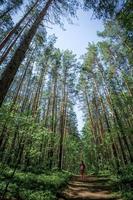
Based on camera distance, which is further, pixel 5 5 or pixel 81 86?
pixel 81 86

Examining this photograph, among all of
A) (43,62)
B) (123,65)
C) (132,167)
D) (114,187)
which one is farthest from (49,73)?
(114,187)

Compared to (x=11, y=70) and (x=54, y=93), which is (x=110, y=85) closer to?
(x=54, y=93)

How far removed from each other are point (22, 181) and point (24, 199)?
3.17 m

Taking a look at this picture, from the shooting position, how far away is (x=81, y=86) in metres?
30.3

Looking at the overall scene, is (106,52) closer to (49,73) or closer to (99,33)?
(99,33)

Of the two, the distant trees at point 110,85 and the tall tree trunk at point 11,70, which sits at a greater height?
the tall tree trunk at point 11,70

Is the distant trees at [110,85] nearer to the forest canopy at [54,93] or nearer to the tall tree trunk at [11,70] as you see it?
the forest canopy at [54,93]

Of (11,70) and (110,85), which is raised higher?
(11,70)

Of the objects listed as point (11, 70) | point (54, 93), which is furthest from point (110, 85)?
point (11, 70)

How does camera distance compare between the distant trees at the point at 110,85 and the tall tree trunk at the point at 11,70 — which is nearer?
the tall tree trunk at the point at 11,70

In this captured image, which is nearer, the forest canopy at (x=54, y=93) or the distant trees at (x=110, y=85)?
the forest canopy at (x=54, y=93)

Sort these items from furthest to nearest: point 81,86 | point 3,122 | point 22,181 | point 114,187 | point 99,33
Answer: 1. point 81,86
2. point 99,33
3. point 114,187
4. point 22,181
5. point 3,122

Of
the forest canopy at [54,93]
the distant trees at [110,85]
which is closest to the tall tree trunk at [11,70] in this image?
the forest canopy at [54,93]

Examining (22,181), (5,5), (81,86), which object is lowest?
(81,86)
